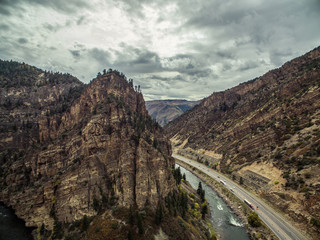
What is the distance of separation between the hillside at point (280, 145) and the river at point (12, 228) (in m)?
81.9

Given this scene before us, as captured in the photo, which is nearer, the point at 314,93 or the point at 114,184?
the point at 114,184

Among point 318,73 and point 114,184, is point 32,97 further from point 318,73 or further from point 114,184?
point 318,73

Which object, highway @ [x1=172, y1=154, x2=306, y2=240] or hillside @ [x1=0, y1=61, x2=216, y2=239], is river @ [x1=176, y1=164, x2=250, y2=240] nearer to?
highway @ [x1=172, y1=154, x2=306, y2=240]

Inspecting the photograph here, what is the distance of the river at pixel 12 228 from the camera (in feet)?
156

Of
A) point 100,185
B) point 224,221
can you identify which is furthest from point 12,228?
point 224,221

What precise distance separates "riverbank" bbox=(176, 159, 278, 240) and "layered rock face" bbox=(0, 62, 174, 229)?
93.9 feet

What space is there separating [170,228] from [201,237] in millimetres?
10951

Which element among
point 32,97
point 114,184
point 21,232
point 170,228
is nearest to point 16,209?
point 21,232

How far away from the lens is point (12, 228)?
50906 mm

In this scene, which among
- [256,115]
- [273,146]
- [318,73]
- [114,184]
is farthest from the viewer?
[256,115]

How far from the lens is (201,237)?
43875 mm

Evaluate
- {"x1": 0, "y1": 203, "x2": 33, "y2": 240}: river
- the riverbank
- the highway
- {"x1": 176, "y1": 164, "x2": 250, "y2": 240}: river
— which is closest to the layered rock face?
{"x1": 0, "y1": 203, "x2": 33, "y2": 240}: river

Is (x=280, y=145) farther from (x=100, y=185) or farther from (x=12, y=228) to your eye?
(x=12, y=228)

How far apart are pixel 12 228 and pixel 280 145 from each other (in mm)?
114289
